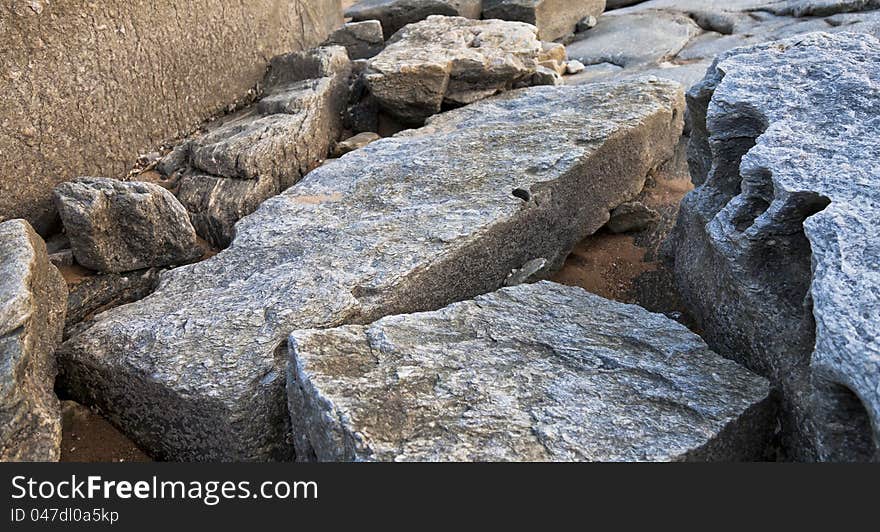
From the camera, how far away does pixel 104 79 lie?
365 centimetres

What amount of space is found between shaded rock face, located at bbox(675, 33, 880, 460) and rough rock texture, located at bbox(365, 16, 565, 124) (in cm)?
154

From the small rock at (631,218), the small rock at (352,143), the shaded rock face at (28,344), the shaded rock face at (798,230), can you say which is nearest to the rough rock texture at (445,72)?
the small rock at (352,143)

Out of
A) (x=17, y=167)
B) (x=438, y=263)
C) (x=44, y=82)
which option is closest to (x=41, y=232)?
(x=17, y=167)

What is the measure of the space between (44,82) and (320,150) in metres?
1.34

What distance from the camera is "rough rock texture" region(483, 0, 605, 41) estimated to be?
654 centimetres

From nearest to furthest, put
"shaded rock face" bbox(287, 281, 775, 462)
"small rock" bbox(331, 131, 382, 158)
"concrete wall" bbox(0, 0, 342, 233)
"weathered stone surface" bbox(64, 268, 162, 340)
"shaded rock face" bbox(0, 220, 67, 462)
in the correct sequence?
1. "shaded rock face" bbox(287, 281, 775, 462)
2. "shaded rock face" bbox(0, 220, 67, 462)
3. "weathered stone surface" bbox(64, 268, 162, 340)
4. "concrete wall" bbox(0, 0, 342, 233)
5. "small rock" bbox(331, 131, 382, 158)

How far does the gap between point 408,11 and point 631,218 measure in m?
3.65

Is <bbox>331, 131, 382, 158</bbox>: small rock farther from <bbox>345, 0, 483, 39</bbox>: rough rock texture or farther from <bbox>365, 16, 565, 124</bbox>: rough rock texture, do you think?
<bbox>345, 0, 483, 39</bbox>: rough rock texture

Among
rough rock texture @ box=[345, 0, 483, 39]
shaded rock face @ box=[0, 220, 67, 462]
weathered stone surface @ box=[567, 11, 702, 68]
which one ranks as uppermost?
shaded rock face @ box=[0, 220, 67, 462]

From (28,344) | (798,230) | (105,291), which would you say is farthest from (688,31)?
(28,344)

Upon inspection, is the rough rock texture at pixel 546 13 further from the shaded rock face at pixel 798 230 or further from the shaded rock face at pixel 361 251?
the shaded rock face at pixel 798 230

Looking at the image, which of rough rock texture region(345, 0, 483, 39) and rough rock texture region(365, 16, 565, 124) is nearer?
rough rock texture region(365, 16, 565, 124)

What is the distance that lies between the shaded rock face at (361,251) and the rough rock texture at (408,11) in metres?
2.59

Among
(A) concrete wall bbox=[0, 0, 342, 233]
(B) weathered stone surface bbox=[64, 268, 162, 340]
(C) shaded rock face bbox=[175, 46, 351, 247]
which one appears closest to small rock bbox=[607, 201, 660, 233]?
(C) shaded rock face bbox=[175, 46, 351, 247]
